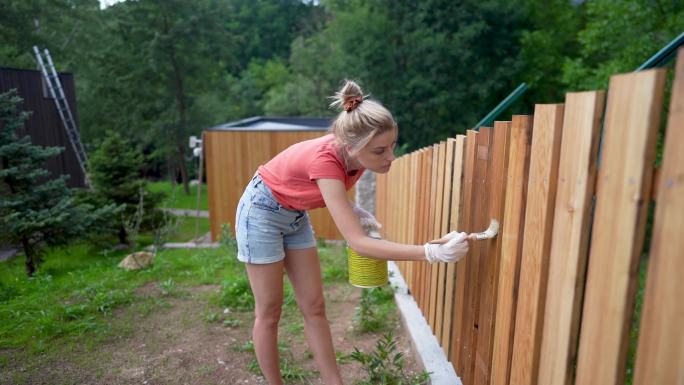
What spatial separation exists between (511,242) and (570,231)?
394 millimetres

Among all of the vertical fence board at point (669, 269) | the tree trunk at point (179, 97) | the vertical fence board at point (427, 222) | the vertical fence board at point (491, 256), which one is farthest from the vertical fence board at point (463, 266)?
the tree trunk at point (179, 97)

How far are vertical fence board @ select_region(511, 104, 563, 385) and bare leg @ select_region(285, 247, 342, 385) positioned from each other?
3.35 ft

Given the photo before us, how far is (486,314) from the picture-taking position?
1.96m

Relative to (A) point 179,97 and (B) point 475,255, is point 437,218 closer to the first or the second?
(B) point 475,255

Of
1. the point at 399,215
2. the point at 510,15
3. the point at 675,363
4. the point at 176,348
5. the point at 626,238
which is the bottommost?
the point at 176,348

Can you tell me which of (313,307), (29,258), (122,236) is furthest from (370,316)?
(122,236)

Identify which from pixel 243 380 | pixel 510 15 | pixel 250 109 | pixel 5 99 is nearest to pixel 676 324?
pixel 243 380

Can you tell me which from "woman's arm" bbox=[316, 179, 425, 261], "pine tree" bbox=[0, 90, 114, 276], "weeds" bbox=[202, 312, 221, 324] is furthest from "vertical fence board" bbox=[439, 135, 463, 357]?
"pine tree" bbox=[0, 90, 114, 276]

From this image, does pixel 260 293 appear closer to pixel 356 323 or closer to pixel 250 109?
pixel 356 323

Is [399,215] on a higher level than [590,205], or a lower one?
lower

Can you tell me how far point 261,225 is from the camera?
2238mm

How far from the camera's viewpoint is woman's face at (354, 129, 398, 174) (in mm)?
1915

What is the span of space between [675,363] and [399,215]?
3.30 m

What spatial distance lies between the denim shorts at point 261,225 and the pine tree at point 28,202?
173 inches
